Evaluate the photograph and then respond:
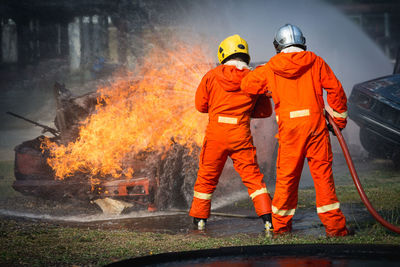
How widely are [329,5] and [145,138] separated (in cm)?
1591

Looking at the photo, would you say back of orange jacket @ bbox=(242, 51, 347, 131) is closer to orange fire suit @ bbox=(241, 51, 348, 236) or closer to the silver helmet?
orange fire suit @ bbox=(241, 51, 348, 236)

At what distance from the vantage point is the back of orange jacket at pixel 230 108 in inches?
184

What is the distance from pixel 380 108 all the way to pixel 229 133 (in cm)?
390

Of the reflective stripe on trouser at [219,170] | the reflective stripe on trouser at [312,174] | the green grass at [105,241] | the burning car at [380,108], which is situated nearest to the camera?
the green grass at [105,241]

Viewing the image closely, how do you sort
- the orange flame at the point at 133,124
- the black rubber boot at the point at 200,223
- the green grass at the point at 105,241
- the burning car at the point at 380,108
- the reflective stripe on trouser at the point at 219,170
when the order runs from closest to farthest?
the green grass at the point at 105,241, the reflective stripe on trouser at the point at 219,170, the black rubber boot at the point at 200,223, the orange flame at the point at 133,124, the burning car at the point at 380,108

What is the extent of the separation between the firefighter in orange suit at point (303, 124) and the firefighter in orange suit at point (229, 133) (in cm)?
49

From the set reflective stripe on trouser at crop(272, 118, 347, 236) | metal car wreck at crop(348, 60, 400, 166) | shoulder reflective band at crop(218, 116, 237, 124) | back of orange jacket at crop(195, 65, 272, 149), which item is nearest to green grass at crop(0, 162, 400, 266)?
reflective stripe on trouser at crop(272, 118, 347, 236)

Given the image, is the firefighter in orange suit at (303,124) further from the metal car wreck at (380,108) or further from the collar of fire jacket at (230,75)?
the metal car wreck at (380,108)

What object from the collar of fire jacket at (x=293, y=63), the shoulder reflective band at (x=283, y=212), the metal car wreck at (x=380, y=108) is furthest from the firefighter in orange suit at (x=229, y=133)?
the metal car wreck at (x=380, y=108)

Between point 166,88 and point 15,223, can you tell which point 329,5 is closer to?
point 166,88

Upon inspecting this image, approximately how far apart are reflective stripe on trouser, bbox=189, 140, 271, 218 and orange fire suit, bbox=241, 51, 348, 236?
41 centimetres

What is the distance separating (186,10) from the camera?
19656 millimetres

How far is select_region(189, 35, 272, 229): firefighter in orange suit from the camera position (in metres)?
4.65

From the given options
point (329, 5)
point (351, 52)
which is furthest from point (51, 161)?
point (329, 5)
